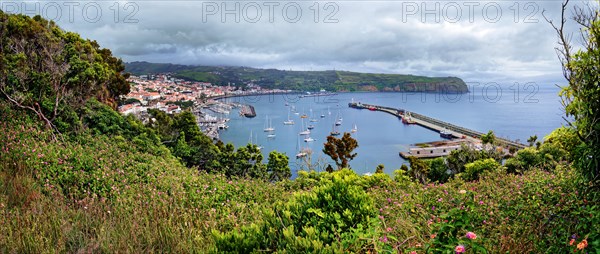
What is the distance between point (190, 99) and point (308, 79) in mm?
56158

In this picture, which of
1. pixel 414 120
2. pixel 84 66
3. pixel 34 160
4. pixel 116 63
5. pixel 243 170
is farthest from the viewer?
pixel 414 120

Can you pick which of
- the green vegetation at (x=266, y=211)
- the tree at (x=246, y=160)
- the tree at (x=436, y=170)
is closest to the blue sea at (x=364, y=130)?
the tree at (x=436, y=170)

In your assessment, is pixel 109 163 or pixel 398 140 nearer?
pixel 109 163

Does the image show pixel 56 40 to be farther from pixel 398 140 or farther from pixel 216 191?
pixel 398 140

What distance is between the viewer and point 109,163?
566cm

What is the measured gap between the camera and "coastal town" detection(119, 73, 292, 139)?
125 ft

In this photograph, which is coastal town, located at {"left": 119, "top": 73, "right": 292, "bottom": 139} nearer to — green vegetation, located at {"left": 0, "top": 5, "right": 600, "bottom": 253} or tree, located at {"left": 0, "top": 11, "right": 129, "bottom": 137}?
tree, located at {"left": 0, "top": 11, "right": 129, "bottom": 137}

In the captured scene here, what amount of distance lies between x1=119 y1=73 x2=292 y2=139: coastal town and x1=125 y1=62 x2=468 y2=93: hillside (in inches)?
223

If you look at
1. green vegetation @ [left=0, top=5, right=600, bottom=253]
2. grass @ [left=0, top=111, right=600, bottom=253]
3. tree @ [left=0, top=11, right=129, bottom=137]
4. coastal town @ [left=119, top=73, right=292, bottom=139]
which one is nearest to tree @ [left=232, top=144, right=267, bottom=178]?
tree @ [left=0, top=11, right=129, bottom=137]

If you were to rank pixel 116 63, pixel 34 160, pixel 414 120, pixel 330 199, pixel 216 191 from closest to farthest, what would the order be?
1. pixel 330 199
2. pixel 216 191
3. pixel 34 160
4. pixel 116 63
5. pixel 414 120

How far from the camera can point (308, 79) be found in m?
109

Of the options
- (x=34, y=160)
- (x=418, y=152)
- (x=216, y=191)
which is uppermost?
(x=34, y=160)

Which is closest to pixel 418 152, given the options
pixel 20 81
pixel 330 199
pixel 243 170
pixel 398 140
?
pixel 398 140

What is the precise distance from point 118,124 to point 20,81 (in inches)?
97.2
